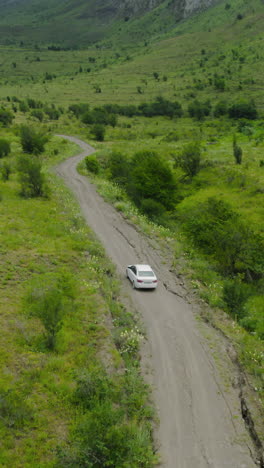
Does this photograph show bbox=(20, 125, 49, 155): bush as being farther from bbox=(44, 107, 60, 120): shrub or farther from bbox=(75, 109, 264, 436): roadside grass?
bbox=(44, 107, 60, 120): shrub

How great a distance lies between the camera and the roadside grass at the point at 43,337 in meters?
13.2

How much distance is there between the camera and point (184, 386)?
16016 millimetres

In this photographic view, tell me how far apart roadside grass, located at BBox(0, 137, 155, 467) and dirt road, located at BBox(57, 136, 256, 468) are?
1076 mm

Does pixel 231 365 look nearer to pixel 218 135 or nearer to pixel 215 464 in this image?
pixel 215 464

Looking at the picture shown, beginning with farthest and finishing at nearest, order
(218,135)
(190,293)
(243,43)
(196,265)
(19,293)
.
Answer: (243,43), (218,135), (196,265), (190,293), (19,293)

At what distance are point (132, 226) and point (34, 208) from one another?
11.6 metres

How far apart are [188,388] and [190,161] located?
46243mm

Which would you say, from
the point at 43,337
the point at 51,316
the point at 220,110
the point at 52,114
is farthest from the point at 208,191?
the point at 52,114

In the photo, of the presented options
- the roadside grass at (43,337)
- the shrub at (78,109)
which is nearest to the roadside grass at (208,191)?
the roadside grass at (43,337)

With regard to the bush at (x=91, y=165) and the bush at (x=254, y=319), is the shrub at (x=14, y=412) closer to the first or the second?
the bush at (x=254, y=319)

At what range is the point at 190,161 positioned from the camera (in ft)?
188

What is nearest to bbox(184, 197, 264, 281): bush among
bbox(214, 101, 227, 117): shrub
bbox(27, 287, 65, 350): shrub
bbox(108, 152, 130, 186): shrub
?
bbox(27, 287, 65, 350): shrub

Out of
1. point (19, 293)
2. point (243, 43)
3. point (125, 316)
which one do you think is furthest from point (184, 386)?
point (243, 43)

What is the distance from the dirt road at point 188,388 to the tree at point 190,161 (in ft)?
109
